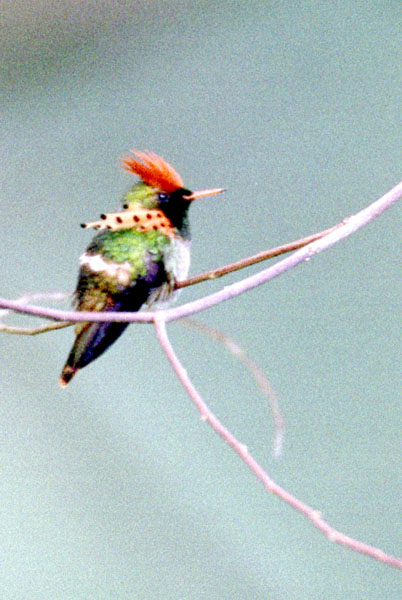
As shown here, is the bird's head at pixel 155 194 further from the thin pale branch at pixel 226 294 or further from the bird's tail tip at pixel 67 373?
the thin pale branch at pixel 226 294

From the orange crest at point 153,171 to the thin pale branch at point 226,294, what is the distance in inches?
18.5

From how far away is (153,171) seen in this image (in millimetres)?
1202

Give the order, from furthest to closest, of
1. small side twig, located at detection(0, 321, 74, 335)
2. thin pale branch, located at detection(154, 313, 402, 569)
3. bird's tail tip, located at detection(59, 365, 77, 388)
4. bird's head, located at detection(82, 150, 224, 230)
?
bird's head, located at detection(82, 150, 224, 230), bird's tail tip, located at detection(59, 365, 77, 388), small side twig, located at detection(0, 321, 74, 335), thin pale branch, located at detection(154, 313, 402, 569)

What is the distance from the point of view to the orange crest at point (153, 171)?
1191 millimetres

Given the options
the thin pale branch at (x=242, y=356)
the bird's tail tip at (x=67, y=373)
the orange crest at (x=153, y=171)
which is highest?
the orange crest at (x=153, y=171)

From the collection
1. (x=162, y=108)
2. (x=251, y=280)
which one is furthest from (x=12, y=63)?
(x=251, y=280)

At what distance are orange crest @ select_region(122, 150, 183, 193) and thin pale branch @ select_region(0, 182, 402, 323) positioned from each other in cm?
47

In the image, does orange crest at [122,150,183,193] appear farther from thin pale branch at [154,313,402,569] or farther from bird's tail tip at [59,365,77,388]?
thin pale branch at [154,313,402,569]

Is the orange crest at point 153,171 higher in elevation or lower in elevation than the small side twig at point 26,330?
higher

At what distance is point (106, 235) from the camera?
120 cm

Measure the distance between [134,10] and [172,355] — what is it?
5.03 feet

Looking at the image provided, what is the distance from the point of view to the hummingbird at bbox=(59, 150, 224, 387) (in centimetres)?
107

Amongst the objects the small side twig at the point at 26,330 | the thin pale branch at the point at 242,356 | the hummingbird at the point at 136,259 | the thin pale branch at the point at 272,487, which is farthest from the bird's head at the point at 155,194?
the thin pale branch at the point at 272,487

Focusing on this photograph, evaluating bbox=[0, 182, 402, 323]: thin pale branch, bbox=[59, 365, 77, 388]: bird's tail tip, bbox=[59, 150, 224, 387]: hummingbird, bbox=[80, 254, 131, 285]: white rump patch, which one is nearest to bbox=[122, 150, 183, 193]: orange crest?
bbox=[59, 150, 224, 387]: hummingbird
